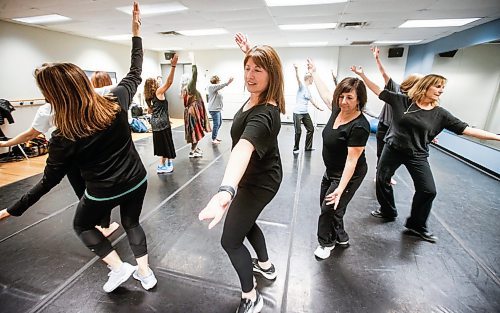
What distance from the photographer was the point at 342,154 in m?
1.77

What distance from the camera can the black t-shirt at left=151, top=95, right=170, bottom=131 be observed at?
3524 mm

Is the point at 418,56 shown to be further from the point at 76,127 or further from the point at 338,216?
the point at 76,127

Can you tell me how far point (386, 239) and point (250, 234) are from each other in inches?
58.7

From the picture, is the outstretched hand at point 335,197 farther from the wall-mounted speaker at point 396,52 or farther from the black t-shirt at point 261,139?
the wall-mounted speaker at point 396,52

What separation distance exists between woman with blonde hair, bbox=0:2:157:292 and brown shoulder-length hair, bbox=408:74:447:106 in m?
2.18

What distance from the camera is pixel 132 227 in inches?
62.3

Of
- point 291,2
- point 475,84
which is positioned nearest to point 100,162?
point 291,2

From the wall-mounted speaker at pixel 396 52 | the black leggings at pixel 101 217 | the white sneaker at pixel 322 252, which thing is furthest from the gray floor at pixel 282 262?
the wall-mounted speaker at pixel 396 52

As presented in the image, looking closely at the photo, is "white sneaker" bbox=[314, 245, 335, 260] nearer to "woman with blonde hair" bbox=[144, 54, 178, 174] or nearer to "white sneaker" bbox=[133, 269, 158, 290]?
"white sneaker" bbox=[133, 269, 158, 290]

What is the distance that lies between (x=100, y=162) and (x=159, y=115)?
7.90 ft

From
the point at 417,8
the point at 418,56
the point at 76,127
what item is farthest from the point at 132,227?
the point at 418,56

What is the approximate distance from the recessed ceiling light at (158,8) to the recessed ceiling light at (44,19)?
149 cm

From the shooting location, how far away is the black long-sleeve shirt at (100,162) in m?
1.19

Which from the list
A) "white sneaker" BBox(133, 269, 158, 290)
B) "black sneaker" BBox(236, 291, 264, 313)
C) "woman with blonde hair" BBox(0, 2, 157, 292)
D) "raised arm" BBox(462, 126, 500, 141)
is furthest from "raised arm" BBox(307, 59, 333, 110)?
"white sneaker" BBox(133, 269, 158, 290)
